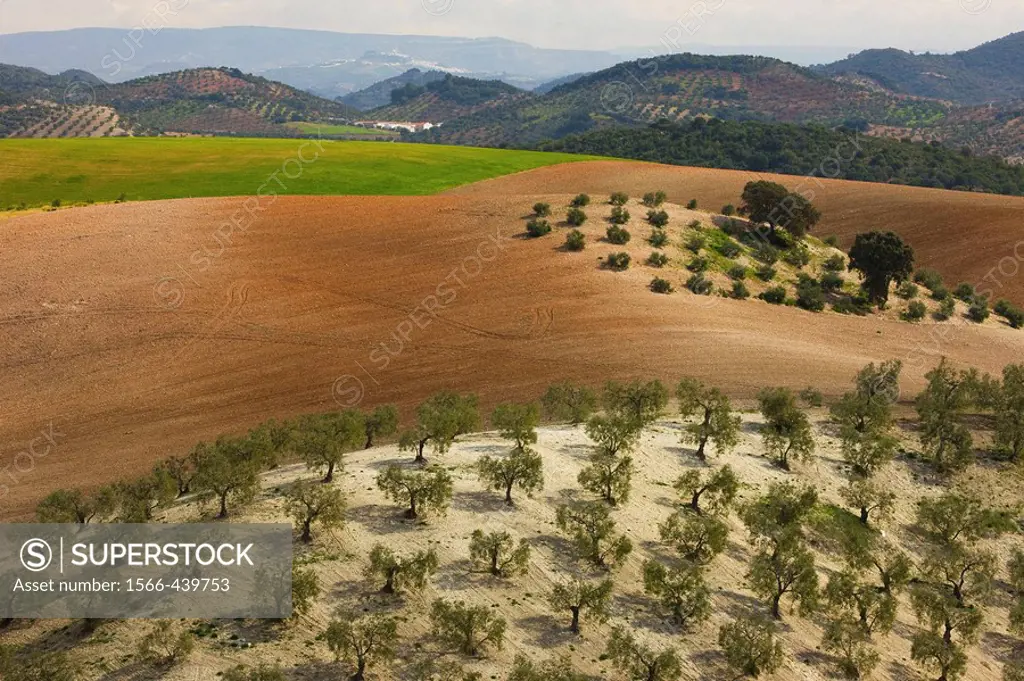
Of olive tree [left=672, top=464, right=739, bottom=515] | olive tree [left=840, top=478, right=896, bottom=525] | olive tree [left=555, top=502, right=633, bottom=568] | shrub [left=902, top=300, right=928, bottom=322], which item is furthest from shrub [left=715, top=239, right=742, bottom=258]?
olive tree [left=555, top=502, right=633, bottom=568]

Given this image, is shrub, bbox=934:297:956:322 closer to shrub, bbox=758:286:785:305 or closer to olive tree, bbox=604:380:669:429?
shrub, bbox=758:286:785:305

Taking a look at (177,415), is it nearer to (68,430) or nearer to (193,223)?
(68,430)

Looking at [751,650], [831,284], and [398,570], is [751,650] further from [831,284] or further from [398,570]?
[831,284]

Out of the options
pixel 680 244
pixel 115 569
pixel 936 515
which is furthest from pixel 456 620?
pixel 680 244

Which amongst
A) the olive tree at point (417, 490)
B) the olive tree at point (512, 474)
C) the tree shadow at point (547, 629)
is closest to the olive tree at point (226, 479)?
the olive tree at point (417, 490)

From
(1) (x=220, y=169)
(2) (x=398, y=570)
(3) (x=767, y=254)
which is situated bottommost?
(2) (x=398, y=570)

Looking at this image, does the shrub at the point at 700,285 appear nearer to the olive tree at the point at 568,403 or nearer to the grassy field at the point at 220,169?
the olive tree at the point at 568,403

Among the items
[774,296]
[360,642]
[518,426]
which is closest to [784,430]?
[518,426]
